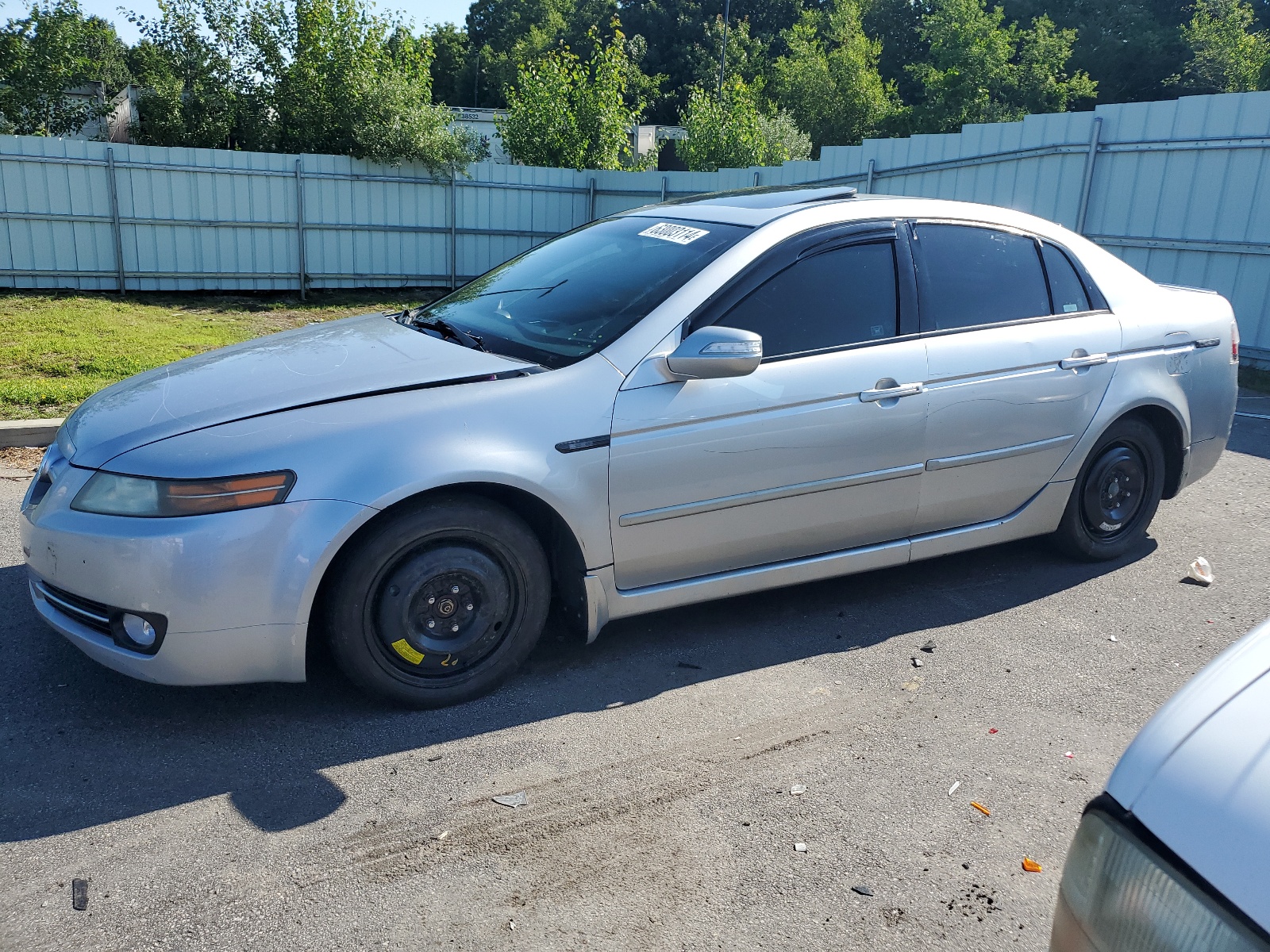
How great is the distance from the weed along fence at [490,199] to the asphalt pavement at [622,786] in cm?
696

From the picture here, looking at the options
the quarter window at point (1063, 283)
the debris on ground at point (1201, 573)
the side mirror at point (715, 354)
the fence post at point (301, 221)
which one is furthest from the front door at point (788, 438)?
→ the fence post at point (301, 221)

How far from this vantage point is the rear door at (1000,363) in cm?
418

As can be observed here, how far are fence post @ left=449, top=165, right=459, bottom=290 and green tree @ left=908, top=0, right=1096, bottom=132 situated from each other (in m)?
31.6

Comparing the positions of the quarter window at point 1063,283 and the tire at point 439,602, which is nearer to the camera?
the tire at point 439,602

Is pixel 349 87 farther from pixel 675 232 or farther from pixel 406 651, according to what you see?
pixel 406 651

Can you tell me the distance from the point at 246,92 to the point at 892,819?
58.4 feet

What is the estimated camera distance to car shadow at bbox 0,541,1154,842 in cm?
298

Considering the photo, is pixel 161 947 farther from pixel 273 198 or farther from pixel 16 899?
pixel 273 198

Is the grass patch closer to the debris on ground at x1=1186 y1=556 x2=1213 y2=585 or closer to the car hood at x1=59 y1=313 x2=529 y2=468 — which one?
the car hood at x1=59 y1=313 x2=529 y2=468

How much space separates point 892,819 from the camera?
2.94 metres

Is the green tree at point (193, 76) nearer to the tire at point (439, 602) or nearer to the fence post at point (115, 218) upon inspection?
the fence post at point (115, 218)

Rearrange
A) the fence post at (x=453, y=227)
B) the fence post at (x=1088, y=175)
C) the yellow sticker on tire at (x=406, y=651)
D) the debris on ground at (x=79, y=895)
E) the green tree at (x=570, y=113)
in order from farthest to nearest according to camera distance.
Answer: the green tree at (x=570, y=113) < the fence post at (x=453, y=227) < the fence post at (x=1088, y=175) < the yellow sticker on tire at (x=406, y=651) < the debris on ground at (x=79, y=895)

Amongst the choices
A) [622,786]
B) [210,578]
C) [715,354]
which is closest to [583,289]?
[715,354]

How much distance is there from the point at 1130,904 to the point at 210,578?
100 inches
